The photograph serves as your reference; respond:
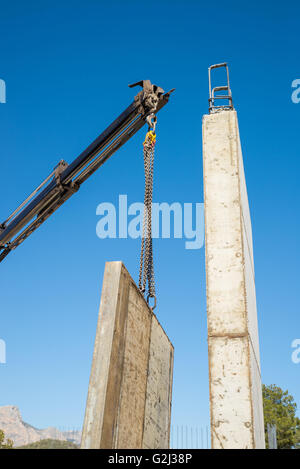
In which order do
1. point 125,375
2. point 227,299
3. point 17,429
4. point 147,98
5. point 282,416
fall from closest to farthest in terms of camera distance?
1. point 125,375
2. point 227,299
3. point 147,98
4. point 282,416
5. point 17,429

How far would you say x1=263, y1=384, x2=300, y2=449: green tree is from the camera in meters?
27.5

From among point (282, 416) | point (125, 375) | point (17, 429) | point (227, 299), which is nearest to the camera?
point (125, 375)

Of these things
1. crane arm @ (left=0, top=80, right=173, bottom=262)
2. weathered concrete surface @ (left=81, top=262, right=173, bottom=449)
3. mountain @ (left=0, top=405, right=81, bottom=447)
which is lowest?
weathered concrete surface @ (left=81, top=262, right=173, bottom=449)

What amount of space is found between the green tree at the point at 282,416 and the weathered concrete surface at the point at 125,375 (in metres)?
24.6

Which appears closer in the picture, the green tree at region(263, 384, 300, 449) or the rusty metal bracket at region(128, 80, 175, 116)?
the rusty metal bracket at region(128, 80, 175, 116)

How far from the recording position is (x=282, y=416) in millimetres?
28484

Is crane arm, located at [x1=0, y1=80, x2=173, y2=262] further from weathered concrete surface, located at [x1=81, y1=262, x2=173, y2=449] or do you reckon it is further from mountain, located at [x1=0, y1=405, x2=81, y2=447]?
mountain, located at [x1=0, y1=405, x2=81, y2=447]

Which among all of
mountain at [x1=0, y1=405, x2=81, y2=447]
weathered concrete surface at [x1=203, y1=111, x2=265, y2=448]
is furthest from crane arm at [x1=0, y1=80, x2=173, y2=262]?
mountain at [x1=0, y1=405, x2=81, y2=447]

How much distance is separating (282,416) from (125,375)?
2808 centimetres

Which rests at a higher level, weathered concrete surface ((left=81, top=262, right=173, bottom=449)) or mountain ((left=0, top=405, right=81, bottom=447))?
mountain ((left=0, top=405, right=81, bottom=447))

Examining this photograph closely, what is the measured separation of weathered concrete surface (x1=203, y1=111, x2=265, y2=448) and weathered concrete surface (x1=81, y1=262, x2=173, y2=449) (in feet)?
2.61

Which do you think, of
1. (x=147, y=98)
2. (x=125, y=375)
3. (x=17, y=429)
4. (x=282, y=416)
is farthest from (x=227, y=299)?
(x=17, y=429)

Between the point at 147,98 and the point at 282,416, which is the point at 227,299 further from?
the point at 282,416
